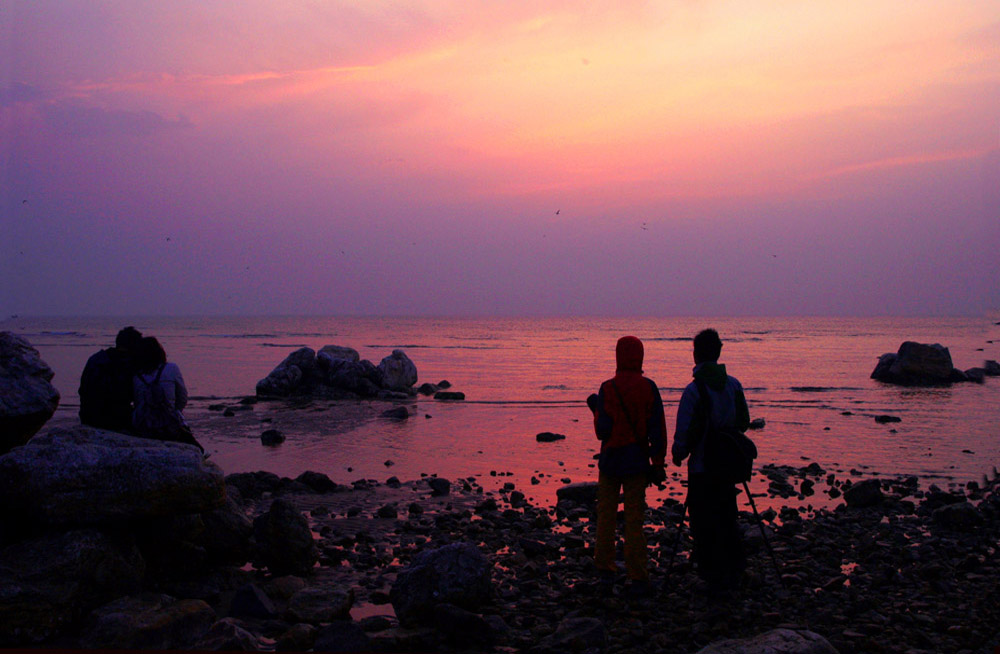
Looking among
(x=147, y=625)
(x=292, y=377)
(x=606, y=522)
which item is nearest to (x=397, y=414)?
(x=292, y=377)

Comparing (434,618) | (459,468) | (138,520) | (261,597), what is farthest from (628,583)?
(459,468)

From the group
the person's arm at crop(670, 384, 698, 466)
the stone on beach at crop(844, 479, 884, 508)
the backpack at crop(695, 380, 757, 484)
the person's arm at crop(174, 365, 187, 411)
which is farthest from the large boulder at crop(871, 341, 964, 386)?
the person's arm at crop(174, 365, 187, 411)

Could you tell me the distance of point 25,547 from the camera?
19.3 feet

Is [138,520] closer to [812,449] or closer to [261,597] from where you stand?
[261,597]

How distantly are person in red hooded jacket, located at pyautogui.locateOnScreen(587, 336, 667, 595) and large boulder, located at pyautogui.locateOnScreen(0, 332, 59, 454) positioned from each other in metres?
6.25

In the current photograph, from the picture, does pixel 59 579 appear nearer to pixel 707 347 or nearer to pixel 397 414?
pixel 707 347

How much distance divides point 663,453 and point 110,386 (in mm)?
6038

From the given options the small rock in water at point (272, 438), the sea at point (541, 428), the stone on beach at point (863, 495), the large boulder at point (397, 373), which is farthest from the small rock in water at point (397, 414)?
the stone on beach at point (863, 495)

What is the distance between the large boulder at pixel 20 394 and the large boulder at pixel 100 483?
5.00 ft

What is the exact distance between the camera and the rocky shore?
17.8 ft

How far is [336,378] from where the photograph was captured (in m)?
26.2

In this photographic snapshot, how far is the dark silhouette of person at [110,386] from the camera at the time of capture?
7.89 metres

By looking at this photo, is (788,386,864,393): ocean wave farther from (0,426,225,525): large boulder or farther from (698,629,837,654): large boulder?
(0,426,225,525): large boulder

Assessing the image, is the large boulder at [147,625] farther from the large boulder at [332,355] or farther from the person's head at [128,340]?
the large boulder at [332,355]
